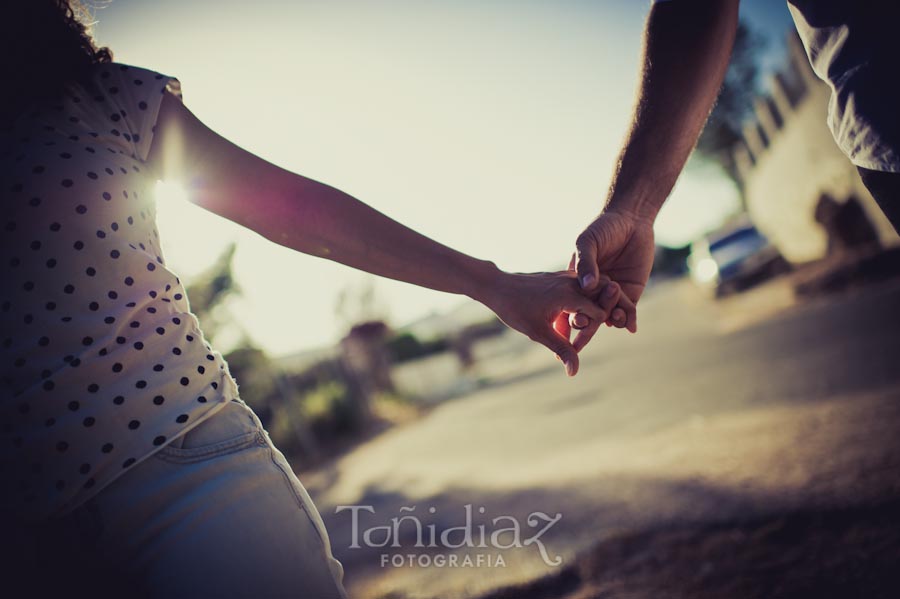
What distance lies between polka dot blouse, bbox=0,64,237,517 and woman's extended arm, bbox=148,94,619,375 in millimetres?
126

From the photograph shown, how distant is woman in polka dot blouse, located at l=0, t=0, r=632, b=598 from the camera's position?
0.89 metres

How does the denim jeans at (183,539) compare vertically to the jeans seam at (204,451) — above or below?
below

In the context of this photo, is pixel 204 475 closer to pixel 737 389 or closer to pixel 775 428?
pixel 775 428

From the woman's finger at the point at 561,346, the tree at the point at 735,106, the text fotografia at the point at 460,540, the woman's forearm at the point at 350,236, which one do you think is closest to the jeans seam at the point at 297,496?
the woman's forearm at the point at 350,236

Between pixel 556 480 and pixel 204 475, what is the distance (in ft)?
12.4

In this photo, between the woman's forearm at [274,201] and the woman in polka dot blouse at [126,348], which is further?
the woman's forearm at [274,201]

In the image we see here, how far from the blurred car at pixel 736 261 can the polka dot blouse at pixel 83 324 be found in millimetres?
14716

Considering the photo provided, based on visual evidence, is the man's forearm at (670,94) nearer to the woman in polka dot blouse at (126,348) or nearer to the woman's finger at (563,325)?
the woman's finger at (563,325)

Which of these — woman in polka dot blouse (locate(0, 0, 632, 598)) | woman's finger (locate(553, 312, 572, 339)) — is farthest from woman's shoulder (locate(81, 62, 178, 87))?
woman's finger (locate(553, 312, 572, 339))

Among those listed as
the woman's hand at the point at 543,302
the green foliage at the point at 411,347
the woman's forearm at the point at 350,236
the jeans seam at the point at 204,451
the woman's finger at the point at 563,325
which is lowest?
the green foliage at the point at 411,347

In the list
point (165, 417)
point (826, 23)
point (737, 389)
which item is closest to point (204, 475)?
A: point (165, 417)

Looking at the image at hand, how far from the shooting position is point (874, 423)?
306cm

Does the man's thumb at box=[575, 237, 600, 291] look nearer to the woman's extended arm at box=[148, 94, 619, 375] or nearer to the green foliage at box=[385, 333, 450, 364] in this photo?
the woman's extended arm at box=[148, 94, 619, 375]

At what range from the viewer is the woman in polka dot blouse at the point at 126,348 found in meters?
0.89
